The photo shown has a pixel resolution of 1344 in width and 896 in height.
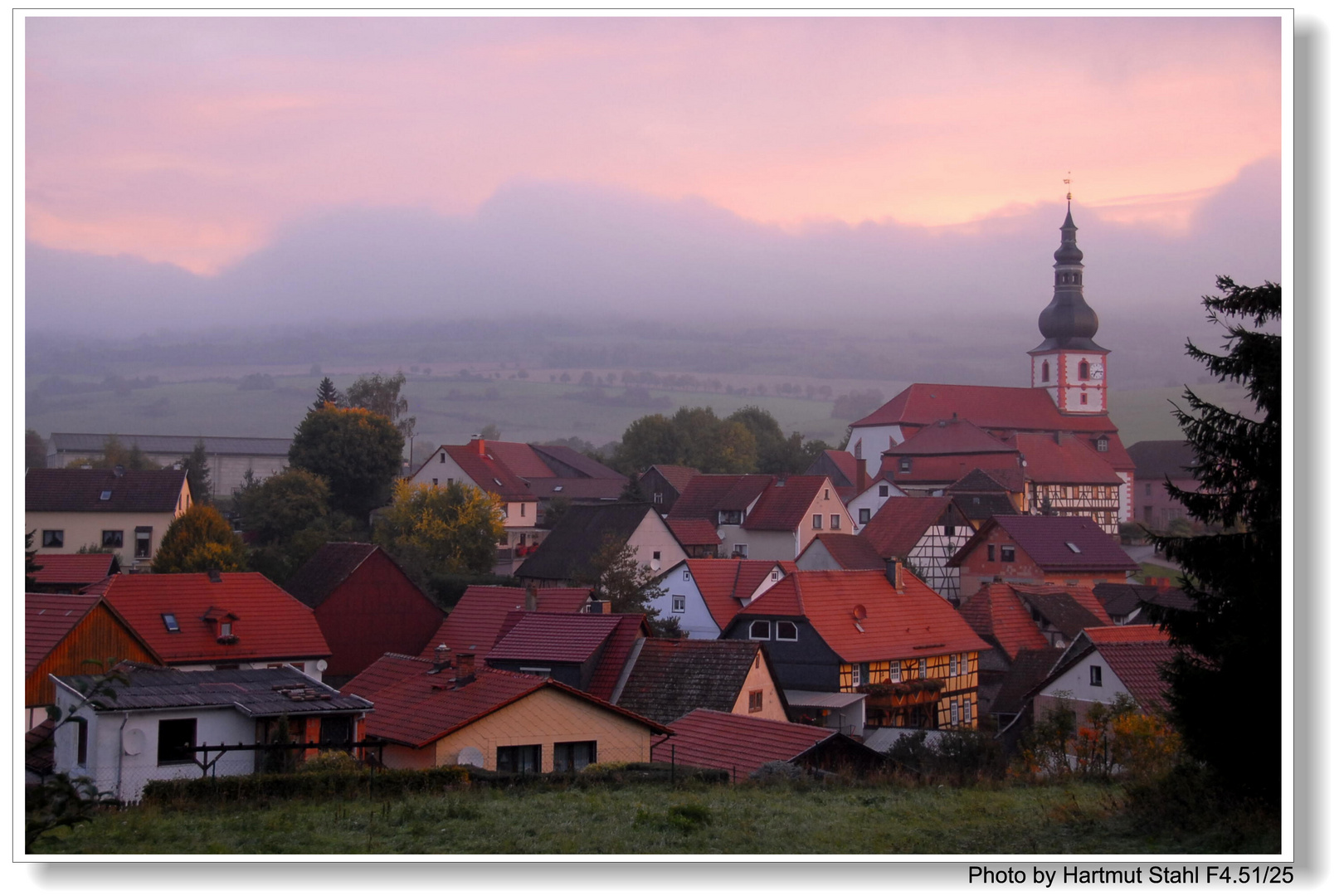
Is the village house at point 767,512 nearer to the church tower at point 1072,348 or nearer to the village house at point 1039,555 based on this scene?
the village house at point 1039,555

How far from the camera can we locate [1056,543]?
5072cm

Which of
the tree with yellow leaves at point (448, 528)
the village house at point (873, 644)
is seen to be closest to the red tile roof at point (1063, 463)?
the tree with yellow leaves at point (448, 528)

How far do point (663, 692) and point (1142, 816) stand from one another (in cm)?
1608

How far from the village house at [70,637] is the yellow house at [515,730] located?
5.47m

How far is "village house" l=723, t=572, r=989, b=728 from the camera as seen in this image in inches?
1308

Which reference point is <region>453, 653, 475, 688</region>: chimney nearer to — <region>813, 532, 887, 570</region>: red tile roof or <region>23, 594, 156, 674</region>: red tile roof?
<region>23, 594, 156, 674</region>: red tile roof

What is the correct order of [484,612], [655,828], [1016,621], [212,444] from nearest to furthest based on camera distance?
1. [655,828]
2. [484,612]
3. [1016,621]
4. [212,444]

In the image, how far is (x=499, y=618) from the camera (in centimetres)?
3159

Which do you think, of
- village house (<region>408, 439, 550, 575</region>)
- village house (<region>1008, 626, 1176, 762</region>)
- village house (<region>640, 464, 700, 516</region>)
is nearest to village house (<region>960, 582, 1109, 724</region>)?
village house (<region>1008, 626, 1176, 762</region>)

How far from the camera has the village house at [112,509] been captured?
44.2m

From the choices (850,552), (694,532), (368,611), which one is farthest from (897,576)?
(694,532)

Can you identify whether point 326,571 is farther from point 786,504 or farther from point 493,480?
point 493,480

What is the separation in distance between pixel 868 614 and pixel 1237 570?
84.9 feet
